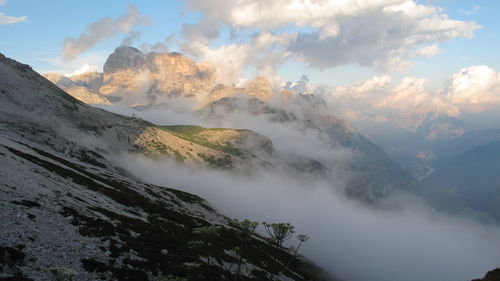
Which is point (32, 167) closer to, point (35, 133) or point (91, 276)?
point (91, 276)

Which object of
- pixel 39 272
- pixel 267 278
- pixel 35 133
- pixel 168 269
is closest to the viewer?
pixel 39 272

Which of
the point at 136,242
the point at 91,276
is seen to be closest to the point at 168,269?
the point at 136,242

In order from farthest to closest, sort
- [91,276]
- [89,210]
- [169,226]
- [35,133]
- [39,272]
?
[35,133] < [169,226] < [89,210] < [91,276] < [39,272]

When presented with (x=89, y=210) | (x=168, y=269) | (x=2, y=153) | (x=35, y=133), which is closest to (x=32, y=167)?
(x=2, y=153)

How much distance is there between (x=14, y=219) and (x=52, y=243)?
521 centimetres

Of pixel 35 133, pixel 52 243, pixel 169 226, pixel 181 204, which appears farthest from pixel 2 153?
pixel 35 133

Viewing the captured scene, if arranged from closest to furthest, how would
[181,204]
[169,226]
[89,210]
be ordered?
[89,210]
[169,226]
[181,204]

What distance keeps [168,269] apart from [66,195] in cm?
2380

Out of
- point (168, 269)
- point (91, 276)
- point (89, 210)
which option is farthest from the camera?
point (89, 210)

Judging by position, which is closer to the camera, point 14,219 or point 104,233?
point 14,219

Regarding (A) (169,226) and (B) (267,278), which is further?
(A) (169,226)

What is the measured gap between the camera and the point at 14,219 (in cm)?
3634

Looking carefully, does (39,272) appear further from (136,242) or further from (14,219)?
(136,242)

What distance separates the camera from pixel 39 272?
94.9 ft
